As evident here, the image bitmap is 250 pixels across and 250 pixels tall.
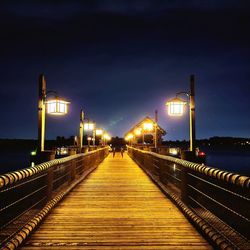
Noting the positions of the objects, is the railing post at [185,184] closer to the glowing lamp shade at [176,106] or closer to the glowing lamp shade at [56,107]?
the glowing lamp shade at [56,107]

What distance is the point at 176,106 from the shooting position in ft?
42.8

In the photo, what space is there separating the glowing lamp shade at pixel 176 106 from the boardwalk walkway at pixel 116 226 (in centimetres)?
562

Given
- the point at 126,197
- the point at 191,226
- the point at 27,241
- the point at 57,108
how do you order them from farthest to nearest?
the point at 57,108 → the point at 126,197 → the point at 191,226 → the point at 27,241

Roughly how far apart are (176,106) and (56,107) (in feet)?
16.8

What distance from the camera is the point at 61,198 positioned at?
7.43 m

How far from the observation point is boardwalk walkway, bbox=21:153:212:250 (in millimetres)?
4312

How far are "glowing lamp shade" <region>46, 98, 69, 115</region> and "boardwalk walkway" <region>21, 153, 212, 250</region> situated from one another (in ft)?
13.5

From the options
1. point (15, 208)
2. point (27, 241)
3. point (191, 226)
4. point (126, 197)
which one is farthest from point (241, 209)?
point (27, 241)

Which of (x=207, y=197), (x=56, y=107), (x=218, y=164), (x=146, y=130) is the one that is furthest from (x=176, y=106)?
(x=218, y=164)

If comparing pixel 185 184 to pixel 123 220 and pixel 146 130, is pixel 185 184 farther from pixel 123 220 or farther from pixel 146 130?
pixel 146 130

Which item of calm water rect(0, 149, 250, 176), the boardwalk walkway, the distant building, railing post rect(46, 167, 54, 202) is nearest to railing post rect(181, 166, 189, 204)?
the boardwalk walkway

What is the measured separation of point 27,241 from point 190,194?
342cm

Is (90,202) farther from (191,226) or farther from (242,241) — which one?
(242,241)

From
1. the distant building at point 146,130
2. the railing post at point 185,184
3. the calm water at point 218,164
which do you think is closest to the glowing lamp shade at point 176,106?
the distant building at point 146,130
